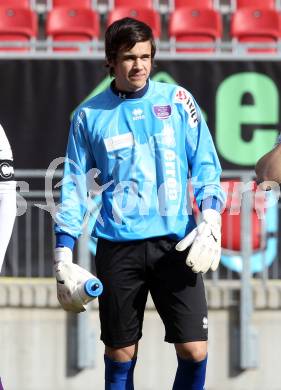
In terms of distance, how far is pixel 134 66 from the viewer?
437cm

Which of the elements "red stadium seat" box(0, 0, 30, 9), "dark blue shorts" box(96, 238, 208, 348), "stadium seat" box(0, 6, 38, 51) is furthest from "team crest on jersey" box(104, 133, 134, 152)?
"red stadium seat" box(0, 0, 30, 9)

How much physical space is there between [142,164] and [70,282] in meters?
0.61

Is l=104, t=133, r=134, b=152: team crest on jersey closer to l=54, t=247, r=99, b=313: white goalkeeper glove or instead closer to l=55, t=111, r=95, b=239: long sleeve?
l=55, t=111, r=95, b=239: long sleeve

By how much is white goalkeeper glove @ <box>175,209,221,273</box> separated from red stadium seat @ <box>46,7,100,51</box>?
7129 millimetres

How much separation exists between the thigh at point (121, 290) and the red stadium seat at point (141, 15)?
22.8 ft

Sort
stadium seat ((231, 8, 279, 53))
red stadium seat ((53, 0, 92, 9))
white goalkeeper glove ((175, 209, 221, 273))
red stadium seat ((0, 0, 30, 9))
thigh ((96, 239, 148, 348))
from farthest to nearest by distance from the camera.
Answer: red stadium seat ((53, 0, 92, 9)) → red stadium seat ((0, 0, 30, 9)) → stadium seat ((231, 8, 279, 53)) → thigh ((96, 239, 148, 348)) → white goalkeeper glove ((175, 209, 221, 273))

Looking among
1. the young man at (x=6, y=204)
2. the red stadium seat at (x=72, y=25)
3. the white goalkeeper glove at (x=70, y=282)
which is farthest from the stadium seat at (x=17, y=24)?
the young man at (x=6, y=204)

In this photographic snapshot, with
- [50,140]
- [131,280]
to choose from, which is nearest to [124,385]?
[131,280]

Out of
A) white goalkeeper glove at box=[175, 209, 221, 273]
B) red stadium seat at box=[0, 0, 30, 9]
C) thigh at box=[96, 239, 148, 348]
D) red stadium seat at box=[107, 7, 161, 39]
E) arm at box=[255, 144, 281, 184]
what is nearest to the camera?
arm at box=[255, 144, 281, 184]

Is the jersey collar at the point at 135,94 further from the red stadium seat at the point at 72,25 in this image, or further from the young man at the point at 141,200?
the red stadium seat at the point at 72,25

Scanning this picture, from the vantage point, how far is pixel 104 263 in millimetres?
4484

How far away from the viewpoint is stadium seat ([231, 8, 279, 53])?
36.9 feet

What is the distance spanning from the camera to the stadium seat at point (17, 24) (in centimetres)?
1116

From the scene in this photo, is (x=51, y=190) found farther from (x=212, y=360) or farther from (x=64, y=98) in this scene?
(x=212, y=360)
